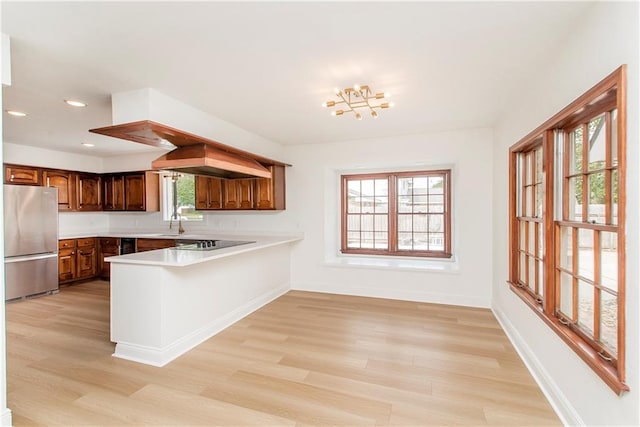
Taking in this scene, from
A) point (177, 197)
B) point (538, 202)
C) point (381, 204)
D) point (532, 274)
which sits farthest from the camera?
point (177, 197)

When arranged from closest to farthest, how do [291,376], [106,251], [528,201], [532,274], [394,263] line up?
[291,376] < [532,274] < [528,201] < [394,263] < [106,251]

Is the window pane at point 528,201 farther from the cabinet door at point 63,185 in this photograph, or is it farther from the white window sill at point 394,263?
the cabinet door at point 63,185

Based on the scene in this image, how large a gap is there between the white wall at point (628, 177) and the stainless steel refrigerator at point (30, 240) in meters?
6.47

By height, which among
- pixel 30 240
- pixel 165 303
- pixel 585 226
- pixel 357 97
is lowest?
pixel 165 303

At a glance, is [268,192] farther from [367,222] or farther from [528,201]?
[528,201]

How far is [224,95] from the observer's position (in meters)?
2.96

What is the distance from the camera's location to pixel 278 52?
7.06 feet

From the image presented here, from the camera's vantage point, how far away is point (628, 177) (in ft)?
4.49

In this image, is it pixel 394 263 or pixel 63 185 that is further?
pixel 63 185

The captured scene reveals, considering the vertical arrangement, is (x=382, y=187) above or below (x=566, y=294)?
above

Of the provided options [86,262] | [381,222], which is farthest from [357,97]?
[86,262]

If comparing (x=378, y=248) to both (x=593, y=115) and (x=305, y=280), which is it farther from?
(x=593, y=115)

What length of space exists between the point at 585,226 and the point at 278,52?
88.8 inches

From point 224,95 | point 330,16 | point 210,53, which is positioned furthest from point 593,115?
point 224,95
